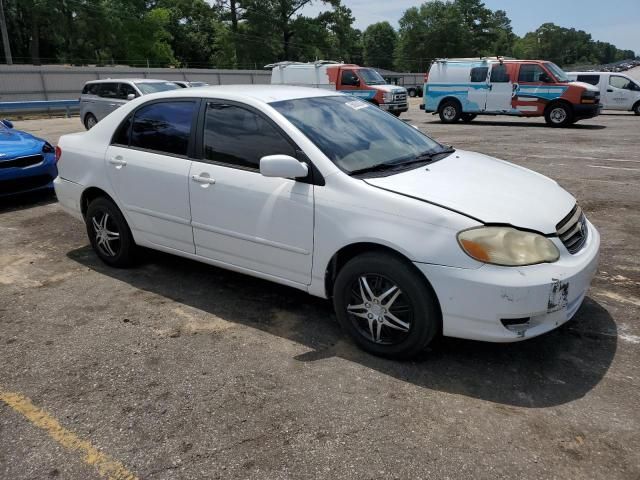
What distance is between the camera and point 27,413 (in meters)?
2.83

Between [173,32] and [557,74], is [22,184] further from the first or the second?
[173,32]

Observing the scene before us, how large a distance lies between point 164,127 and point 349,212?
6.36 feet

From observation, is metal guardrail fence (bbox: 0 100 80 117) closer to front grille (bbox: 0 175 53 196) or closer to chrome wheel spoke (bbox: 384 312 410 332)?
front grille (bbox: 0 175 53 196)

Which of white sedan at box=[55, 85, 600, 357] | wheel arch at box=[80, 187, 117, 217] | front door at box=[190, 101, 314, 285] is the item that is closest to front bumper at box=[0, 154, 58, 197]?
wheel arch at box=[80, 187, 117, 217]

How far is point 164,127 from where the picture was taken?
4.30 metres

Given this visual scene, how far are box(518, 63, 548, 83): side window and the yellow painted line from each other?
1713 centimetres

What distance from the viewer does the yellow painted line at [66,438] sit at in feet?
7.90

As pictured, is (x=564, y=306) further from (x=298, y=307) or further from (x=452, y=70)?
(x=452, y=70)

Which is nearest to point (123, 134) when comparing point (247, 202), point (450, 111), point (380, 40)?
point (247, 202)

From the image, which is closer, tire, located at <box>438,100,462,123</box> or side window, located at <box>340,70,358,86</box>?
tire, located at <box>438,100,462,123</box>

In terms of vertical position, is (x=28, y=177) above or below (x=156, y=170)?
below

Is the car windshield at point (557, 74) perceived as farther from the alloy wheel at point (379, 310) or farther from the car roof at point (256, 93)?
the alloy wheel at point (379, 310)

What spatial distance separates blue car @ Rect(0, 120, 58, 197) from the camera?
684 centimetres

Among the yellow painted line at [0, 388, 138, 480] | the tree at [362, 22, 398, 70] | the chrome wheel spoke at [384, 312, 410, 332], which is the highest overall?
the tree at [362, 22, 398, 70]
